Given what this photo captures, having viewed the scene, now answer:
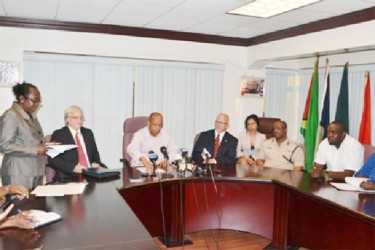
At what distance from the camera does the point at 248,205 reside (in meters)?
3.45

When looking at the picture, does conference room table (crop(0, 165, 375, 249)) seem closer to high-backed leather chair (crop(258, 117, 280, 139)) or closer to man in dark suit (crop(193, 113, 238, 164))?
man in dark suit (crop(193, 113, 238, 164))

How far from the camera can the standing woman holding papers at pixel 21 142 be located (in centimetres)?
281

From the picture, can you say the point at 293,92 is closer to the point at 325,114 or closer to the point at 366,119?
the point at 325,114

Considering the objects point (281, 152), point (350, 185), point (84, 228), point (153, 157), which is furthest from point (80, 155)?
point (350, 185)

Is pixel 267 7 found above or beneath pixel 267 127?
above

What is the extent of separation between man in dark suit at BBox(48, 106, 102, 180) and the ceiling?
1.26 m

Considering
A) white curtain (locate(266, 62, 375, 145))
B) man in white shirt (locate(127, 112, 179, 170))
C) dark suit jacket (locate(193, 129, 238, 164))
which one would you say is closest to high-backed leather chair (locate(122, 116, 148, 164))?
man in white shirt (locate(127, 112, 179, 170))

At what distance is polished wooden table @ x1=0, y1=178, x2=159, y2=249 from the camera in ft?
5.26

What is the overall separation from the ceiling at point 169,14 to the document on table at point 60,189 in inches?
80.3

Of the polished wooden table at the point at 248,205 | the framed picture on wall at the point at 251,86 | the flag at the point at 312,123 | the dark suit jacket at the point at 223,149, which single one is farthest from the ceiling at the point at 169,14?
the polished wooden table at the point at 248,205

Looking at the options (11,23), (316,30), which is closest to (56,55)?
(11,23)

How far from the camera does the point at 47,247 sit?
5.10ft

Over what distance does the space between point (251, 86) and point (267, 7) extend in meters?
2.25

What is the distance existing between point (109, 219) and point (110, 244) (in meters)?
0.34
